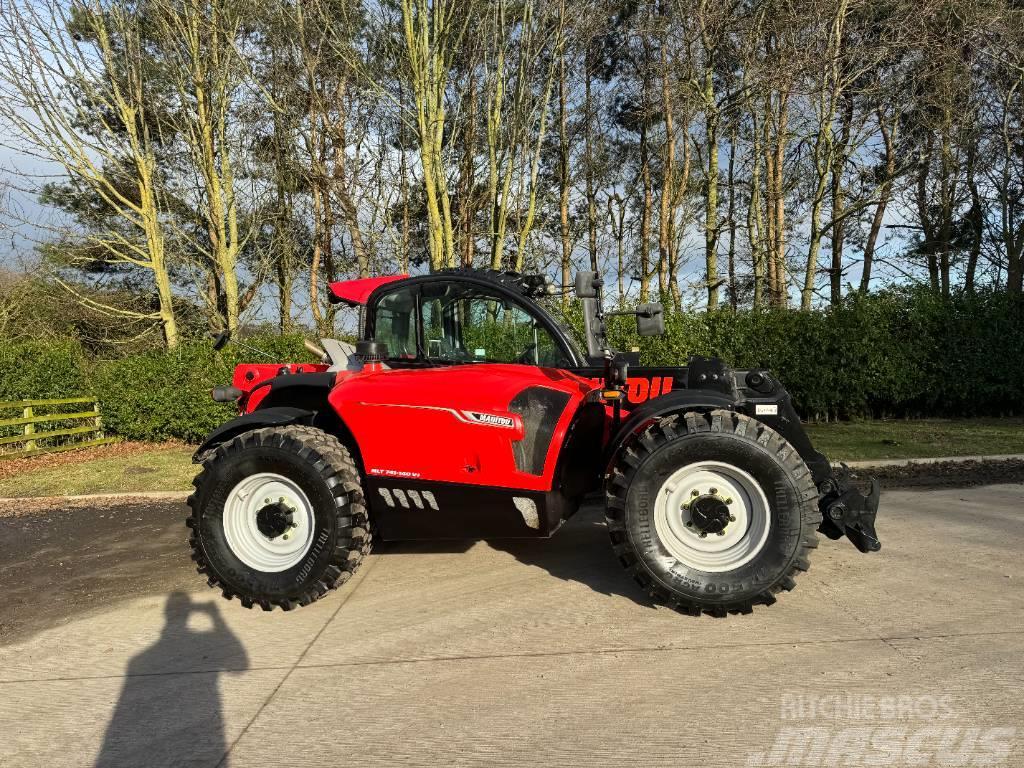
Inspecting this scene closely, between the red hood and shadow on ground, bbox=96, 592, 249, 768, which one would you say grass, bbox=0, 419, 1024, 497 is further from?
shadow on ground, bbox=96, 592, 249, 768

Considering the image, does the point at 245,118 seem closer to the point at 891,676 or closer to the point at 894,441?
the point at 894,441

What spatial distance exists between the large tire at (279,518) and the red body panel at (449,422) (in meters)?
0.25

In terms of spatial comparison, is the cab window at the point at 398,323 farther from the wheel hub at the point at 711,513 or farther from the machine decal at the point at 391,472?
the wheel hub at the point at 711,513

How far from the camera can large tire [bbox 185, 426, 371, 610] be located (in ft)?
12.1

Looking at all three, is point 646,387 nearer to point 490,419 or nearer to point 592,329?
point 592,329

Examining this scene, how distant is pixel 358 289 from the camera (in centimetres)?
458

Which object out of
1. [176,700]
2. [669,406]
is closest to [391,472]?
[176,700]

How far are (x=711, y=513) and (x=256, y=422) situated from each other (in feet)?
8.72

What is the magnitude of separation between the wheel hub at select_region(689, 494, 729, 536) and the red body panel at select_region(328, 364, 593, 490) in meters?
0.79

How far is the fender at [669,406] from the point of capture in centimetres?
356

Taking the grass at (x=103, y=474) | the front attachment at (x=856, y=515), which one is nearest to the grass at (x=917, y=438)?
the front attachment at (x=856, y=515)

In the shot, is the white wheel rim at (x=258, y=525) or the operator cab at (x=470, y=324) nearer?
the white wheel rim at (x=258, y=525)

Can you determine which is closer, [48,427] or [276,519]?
[276,519]

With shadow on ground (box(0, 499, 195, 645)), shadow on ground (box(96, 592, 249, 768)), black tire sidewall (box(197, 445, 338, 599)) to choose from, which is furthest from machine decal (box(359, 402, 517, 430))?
shadow on ground (box(0, 499, 195, 645))
